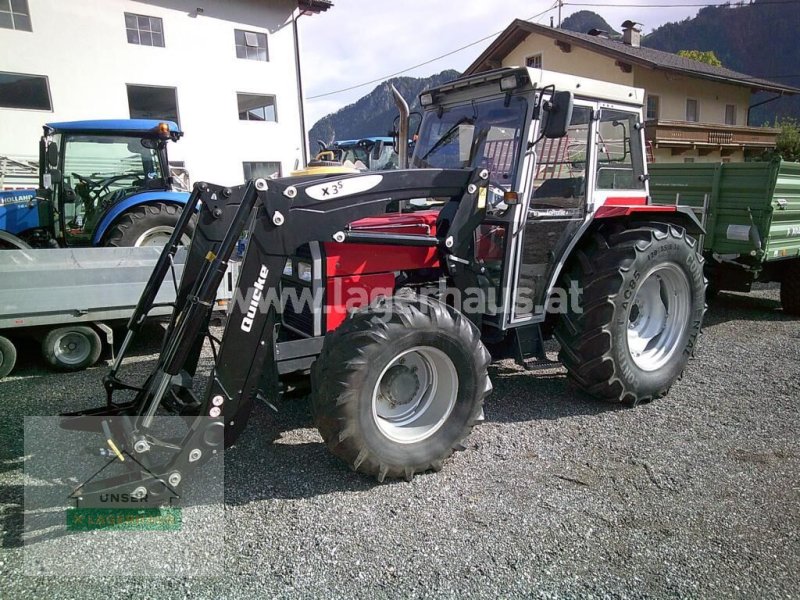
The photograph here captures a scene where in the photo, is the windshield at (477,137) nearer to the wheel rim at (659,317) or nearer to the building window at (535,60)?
the wheel rim at (659,317)

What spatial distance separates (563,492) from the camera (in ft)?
9.96

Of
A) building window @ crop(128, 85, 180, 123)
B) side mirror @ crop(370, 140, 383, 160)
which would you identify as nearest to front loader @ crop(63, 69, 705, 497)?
side mirror @ crop(370, 140, 383, 160)

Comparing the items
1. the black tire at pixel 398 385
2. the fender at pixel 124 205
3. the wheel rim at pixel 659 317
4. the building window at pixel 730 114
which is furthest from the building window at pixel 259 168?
the building window at pixel 730 114

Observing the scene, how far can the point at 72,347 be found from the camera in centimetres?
511

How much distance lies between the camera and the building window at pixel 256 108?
18.2 m

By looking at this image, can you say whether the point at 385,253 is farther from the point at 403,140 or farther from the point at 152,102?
the point at 152,102

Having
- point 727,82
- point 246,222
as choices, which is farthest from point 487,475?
point 727,82

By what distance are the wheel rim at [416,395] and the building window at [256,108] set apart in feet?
54.7

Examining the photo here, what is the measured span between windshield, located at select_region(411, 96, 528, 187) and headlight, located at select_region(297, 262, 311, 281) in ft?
4.73

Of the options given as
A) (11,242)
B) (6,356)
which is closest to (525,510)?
(6,356)

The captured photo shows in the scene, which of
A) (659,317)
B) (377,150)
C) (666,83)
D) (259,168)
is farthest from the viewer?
(666,83)

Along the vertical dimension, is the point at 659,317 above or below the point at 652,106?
below

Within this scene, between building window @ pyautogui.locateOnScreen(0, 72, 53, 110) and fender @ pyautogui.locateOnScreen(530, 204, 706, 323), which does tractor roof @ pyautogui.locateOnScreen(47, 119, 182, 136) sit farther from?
building window @ pyautogui.locateOnScreen(0, 72, 53, 110)

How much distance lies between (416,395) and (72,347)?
3.60m
